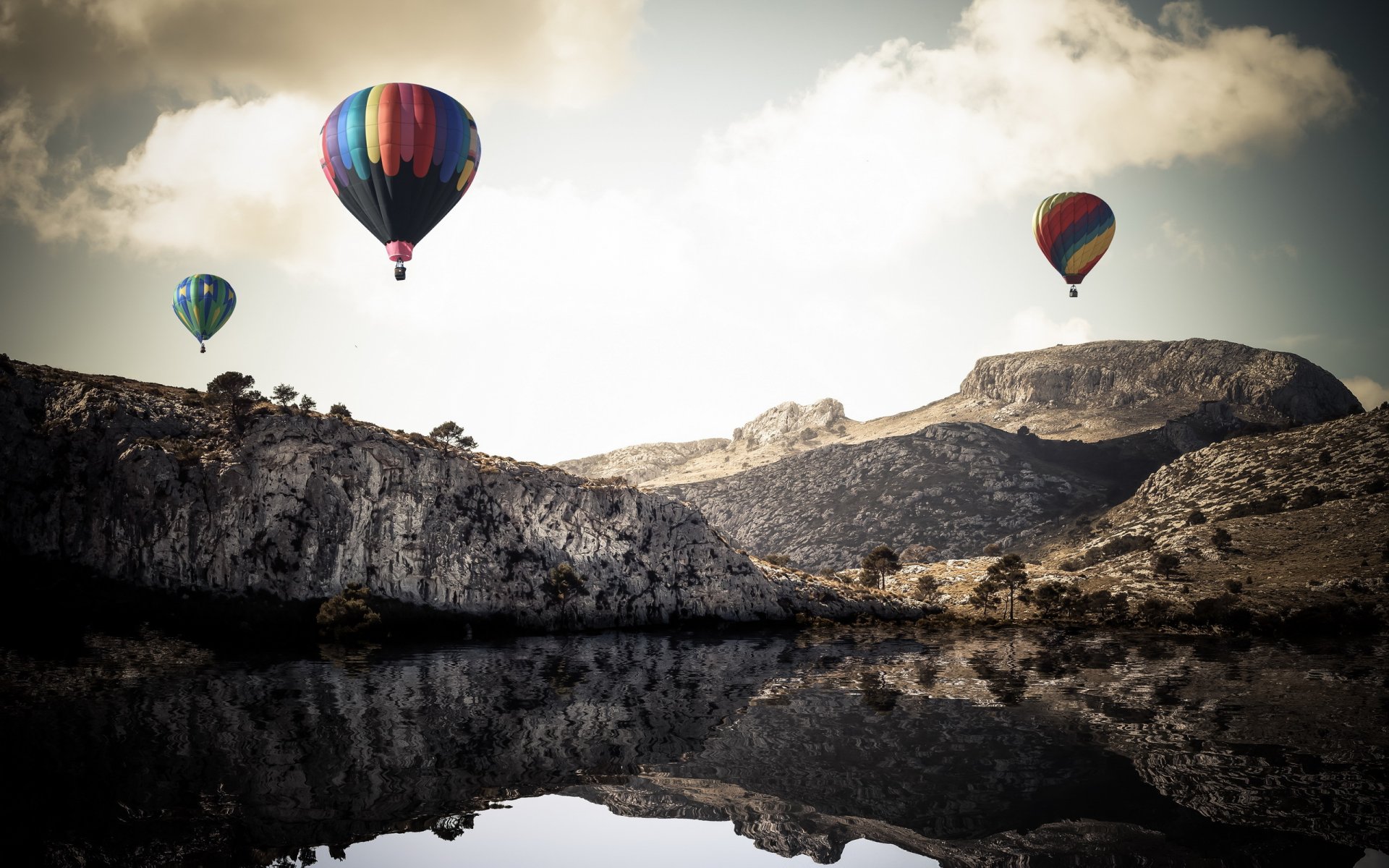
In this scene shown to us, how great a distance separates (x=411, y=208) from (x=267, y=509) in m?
40.0

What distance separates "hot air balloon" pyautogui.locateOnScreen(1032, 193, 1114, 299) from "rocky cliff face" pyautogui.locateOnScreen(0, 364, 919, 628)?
50.9 metres

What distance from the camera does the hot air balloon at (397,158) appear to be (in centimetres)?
5016

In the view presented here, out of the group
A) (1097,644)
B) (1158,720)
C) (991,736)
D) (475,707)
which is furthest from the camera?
(1097,644)

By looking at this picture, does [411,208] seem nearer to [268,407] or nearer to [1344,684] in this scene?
[268,407]

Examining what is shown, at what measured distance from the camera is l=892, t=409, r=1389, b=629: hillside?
234 feet

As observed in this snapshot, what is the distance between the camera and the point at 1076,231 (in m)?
81.2

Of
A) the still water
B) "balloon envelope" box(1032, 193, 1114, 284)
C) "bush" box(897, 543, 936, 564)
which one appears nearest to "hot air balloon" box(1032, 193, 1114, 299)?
"balloon envelope" box(1032, 193, 1114, 284)

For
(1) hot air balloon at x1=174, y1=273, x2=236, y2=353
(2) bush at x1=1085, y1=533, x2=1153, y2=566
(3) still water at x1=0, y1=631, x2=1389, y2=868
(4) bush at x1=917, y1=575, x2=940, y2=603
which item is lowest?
(3) still water at x1=0, y1=631, x2=1389, y2=868

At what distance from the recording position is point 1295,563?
79.9 meters

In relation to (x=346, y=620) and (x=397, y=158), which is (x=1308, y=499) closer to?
(x=397, y=158)

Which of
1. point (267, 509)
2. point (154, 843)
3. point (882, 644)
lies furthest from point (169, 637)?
point (882, 644)

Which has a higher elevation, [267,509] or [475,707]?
[267,509]

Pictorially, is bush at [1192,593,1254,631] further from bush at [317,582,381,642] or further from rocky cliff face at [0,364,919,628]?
bush at [317,582,381,642]

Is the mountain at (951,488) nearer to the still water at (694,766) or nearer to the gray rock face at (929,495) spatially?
the gray rock face at (929,495)
